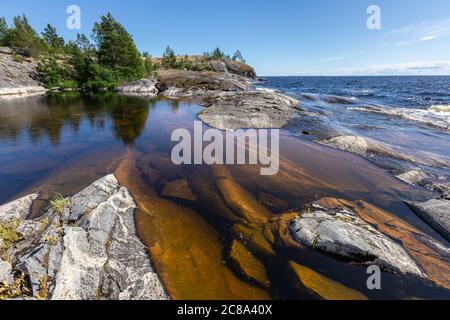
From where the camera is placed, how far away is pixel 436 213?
21.8 ft

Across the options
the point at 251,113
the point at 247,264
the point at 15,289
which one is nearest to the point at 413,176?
the point at 247,264

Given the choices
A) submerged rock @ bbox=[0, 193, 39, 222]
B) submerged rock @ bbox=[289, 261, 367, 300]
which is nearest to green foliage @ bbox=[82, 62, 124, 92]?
submerged rock @ bbox=[0, 193, 39, 222]

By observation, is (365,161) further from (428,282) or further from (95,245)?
(95,245)

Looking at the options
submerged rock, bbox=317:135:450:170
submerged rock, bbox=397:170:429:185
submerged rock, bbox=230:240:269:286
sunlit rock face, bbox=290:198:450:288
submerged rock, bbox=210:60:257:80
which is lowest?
submerged rock, bbox=230:240:269:286

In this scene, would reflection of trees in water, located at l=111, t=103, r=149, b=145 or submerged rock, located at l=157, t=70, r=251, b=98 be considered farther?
submerged rock, located at l=157, t=70, r=251, b=98

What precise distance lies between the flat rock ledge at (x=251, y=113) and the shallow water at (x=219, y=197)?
12.5 ft

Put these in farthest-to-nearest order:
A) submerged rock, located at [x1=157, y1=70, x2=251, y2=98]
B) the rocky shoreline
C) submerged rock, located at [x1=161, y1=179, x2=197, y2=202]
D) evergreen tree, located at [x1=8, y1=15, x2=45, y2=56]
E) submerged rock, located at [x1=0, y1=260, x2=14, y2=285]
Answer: evergreen tree, located at [x1=8, y1=15, x2=45, y2=56] < submerged rock, located at [x1=157, y1=70, x2=251, y2=98] < submerged rock, located at [x1=161, y1=179, x2=197, y2=202] < the rocky shoreline < submerged rock, located at [x1=0, y1=260, x2=14, y2=285]

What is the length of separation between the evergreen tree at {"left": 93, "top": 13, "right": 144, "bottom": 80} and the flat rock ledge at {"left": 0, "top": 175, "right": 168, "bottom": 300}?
59058mm

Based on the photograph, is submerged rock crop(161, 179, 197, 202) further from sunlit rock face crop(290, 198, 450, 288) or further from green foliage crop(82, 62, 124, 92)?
green foliage crop(82, 62, 124, 92)

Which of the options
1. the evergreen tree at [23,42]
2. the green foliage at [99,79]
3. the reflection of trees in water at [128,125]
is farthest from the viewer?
the evergreen tree at [23,42]

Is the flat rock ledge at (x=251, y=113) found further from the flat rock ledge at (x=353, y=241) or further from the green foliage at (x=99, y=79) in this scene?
the green foliage at (x=99, y=79)

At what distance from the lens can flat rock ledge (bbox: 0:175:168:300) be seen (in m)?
4.05

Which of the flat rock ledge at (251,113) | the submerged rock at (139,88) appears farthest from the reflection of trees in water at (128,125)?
the submerged rock at (139,88)

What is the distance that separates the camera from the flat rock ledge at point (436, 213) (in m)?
6.21
